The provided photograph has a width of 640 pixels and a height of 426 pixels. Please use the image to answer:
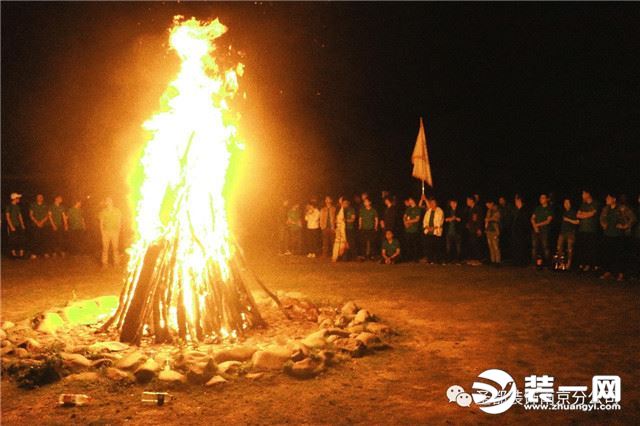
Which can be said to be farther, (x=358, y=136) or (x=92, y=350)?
(x=358, y=136)

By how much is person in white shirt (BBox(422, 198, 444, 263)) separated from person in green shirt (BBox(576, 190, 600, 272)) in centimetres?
382

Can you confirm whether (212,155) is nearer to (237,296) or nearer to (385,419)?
(237,296)

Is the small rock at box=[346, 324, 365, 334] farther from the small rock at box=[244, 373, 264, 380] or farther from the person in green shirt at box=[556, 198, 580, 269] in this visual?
the person in green shirt at box=[556, 198, 580, 269]

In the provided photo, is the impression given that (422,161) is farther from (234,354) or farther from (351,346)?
(234,354)

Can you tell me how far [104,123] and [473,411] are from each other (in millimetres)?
21749

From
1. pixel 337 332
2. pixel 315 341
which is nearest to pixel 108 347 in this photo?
pixel 315 341

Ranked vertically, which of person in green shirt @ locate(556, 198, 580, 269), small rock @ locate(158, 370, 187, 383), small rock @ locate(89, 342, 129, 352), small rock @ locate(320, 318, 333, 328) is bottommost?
small rock @ locate(158, 370, 187, 383)

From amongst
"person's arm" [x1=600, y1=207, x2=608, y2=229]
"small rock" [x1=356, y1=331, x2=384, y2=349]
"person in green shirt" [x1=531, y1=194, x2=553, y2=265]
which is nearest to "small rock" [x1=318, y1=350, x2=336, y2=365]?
"small rock" [x1=356, y1=331, x2=384, y2=349]

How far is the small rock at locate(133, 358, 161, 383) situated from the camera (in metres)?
6.73

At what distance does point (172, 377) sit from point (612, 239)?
38.1 ft

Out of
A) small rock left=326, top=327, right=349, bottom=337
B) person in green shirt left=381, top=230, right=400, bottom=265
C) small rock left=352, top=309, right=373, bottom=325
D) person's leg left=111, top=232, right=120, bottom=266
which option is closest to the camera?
small rock left=326, top=327, right=349, bottom=337

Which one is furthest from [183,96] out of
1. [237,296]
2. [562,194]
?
[562,194]

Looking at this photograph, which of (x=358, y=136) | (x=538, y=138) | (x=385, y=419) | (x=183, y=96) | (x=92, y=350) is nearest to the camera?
(x=385, y=419)

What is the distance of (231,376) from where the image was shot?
6.87 meters
